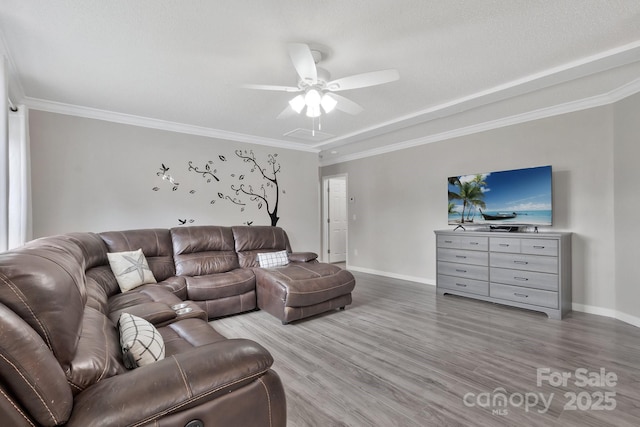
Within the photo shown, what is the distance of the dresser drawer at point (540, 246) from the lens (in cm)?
327

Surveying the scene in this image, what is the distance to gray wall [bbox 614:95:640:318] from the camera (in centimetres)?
303

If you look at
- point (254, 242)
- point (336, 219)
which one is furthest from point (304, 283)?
point (336, 219)

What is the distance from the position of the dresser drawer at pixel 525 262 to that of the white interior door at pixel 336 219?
3.90 m

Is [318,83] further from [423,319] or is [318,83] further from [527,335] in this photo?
[527,335]

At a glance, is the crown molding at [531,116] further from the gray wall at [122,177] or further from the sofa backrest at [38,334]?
the sofa backrest at [38,334]

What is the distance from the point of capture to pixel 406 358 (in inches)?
96.0

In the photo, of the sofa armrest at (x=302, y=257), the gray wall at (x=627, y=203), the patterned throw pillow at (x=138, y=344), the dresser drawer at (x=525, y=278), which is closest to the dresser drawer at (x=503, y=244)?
the dresser drawer at (x=525, y=278)

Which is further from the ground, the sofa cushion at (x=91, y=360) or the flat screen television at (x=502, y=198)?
the flat screen television at (x=502, y=198)

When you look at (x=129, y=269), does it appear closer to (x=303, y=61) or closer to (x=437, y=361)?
(x=303, y=61)

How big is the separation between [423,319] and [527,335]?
0.97 m

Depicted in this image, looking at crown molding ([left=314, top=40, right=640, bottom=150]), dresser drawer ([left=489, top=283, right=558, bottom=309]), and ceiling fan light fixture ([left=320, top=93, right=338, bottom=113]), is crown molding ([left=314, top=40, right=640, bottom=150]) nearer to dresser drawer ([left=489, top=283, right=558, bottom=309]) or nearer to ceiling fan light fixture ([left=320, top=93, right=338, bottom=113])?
ceiling fan light fixture ([left=320, top=93, right=338, bottom=113])

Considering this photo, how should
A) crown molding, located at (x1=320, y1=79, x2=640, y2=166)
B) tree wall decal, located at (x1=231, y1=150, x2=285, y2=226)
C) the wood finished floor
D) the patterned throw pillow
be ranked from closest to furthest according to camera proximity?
the patterned throw pillow, the wood finished floor, crown molding, located at (x1=320, y1=79, x2=640, y2=166), tree wall decal, located at (x1=231, y1=150, x2=285, y2=226)

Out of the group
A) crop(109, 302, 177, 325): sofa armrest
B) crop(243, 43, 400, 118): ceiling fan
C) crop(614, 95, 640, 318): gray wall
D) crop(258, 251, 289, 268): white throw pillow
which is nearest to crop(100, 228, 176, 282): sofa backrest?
crop(258, 251, 289, 268): white throw pillow

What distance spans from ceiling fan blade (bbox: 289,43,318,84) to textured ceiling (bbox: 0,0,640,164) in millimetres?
227
